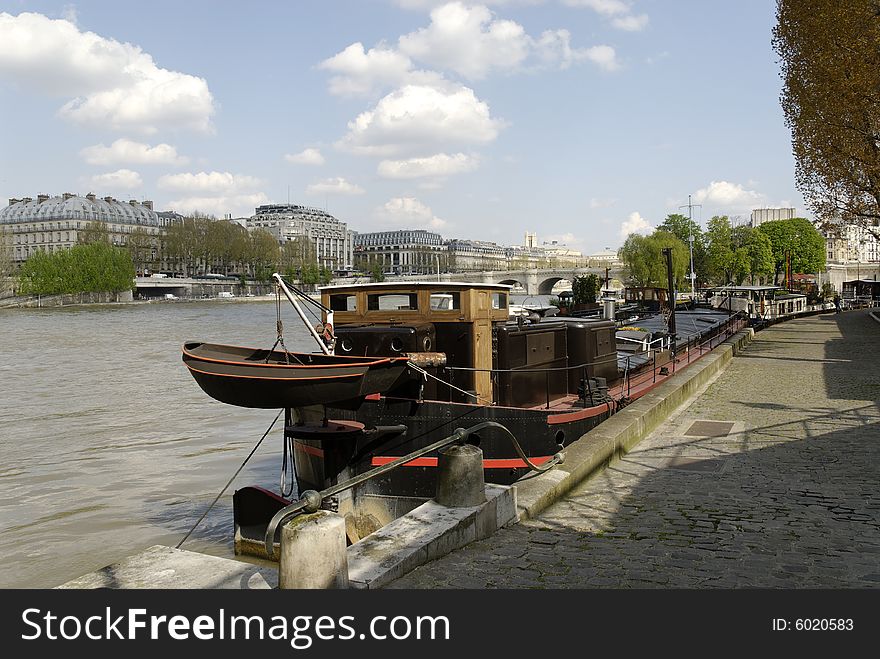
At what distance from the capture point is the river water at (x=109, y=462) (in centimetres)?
1102

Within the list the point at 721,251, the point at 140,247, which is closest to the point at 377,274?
the point at 140,247

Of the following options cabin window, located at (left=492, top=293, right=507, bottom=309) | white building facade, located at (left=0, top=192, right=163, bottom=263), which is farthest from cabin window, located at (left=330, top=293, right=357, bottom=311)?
white building facade, located at (left=0, top=192, right=163, bottom=263)

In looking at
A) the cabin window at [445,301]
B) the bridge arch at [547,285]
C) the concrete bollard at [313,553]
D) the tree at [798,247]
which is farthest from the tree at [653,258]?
the concrete bollard at [313,553]

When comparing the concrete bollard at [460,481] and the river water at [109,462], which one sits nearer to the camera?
the concrete bollard at [460,481]

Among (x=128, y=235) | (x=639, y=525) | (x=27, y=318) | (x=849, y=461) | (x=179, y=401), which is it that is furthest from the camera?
(x=128, y=235)

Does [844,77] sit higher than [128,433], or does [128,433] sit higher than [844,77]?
[844,77]

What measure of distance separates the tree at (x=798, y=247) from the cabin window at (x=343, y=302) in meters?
92.0

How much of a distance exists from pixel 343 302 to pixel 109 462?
7.41 metres

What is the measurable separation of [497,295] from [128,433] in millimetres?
11363

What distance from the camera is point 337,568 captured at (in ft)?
15.3

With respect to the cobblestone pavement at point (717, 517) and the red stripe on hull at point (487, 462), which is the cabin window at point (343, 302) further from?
the cobblestone pavement at point (717, 517)

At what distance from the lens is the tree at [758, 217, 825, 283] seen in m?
94.4

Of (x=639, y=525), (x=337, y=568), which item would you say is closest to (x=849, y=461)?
(x=639, y=525)

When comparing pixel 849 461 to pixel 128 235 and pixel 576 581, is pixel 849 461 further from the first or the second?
pixel 128 235
